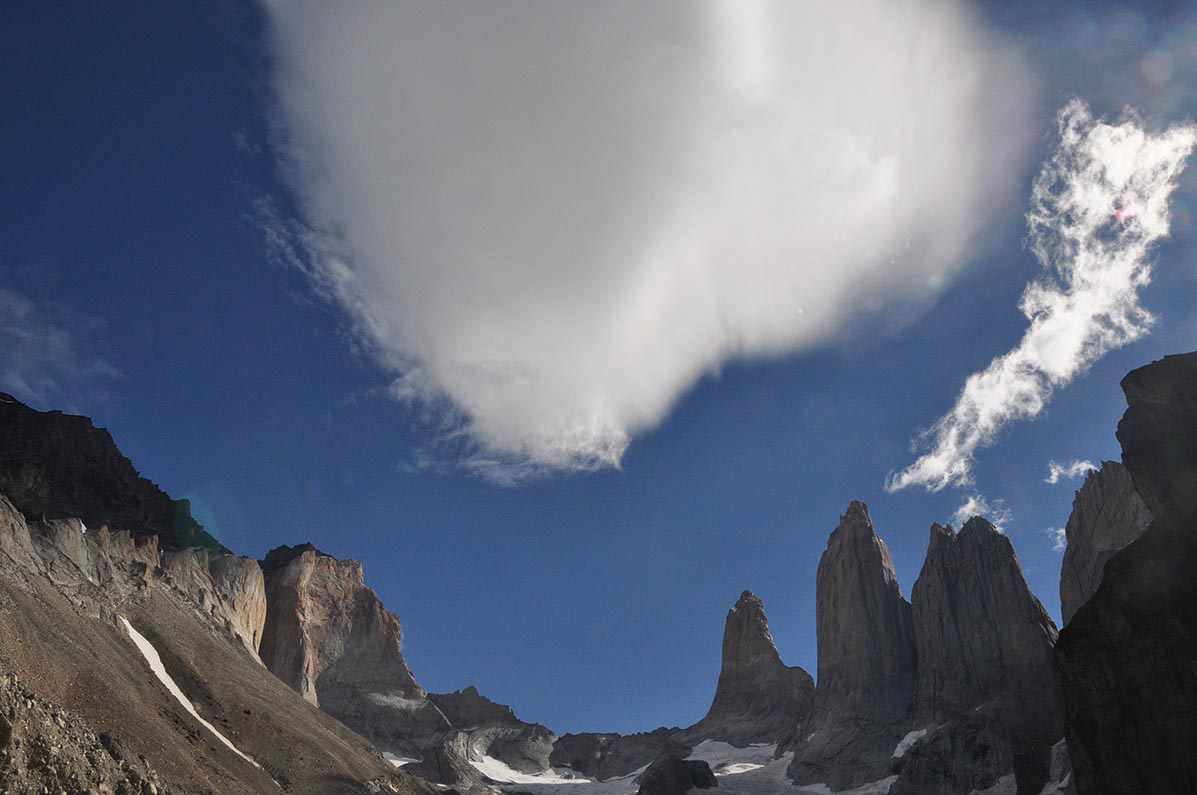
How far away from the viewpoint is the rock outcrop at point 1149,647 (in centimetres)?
2706

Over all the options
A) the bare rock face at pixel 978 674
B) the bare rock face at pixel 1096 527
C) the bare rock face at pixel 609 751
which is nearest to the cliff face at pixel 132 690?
the bare rock face at pixel 978 674

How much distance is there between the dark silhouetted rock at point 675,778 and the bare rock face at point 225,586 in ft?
180

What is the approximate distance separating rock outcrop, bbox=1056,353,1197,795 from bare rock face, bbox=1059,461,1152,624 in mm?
57173

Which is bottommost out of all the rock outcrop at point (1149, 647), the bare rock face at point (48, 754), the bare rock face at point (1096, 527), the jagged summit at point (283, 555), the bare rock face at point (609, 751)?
the bare rock face at point (48, 754)

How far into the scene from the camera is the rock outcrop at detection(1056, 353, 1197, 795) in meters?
27.1

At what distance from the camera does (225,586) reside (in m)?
106

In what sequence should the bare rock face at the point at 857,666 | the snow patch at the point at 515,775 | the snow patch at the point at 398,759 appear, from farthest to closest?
the snow patch at the point at 515,775
the snow patch at the point at 398,759
the bare rock face at the point at 857,666

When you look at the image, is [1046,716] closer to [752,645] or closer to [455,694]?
[752,645]

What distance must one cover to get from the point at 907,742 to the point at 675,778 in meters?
30.9

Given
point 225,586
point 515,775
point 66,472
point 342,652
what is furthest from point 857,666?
point 66,472

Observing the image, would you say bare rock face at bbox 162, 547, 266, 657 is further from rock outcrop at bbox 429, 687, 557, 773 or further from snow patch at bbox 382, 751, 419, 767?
rock outcrop at bbox 429, 687, 557, 773

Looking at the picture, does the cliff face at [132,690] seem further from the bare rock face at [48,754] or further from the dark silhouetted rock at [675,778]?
the dark silhouetted rock at [675,778]

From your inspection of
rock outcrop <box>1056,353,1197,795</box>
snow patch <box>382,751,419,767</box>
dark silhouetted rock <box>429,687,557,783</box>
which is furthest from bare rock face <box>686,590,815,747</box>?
rock outcrop <box>1056,353,1197,795</box>

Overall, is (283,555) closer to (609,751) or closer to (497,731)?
(497,731)
